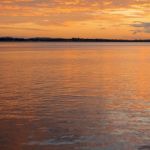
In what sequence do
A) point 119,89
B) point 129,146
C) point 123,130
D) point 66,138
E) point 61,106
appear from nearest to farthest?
point 129,146, point 66,138, point 123,130, point 61,106, point 119,89

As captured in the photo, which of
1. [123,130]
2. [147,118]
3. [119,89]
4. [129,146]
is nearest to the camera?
[129,146]

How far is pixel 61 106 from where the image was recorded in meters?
20.0

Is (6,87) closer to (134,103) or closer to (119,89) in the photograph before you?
(119,89)

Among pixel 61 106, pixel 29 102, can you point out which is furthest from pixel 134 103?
pixel 29 102

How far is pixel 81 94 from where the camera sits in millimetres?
24453

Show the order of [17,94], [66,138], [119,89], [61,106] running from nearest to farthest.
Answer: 1. [66,138]
2. [61,106]
3. [17,94]
4. [119,89]

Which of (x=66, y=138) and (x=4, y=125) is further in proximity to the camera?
(x=4, y=125)

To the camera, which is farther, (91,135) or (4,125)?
(4,125)

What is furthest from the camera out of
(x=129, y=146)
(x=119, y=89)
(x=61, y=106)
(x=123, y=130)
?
(x=119, y=89)

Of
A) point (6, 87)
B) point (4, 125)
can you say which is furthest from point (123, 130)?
point (6, 87)

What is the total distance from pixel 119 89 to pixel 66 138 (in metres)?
13.9

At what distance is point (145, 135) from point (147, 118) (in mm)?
2968

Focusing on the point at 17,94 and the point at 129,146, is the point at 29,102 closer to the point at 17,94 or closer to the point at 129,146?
the point at 17,94

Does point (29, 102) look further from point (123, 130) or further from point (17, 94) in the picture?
point (123, 130)
